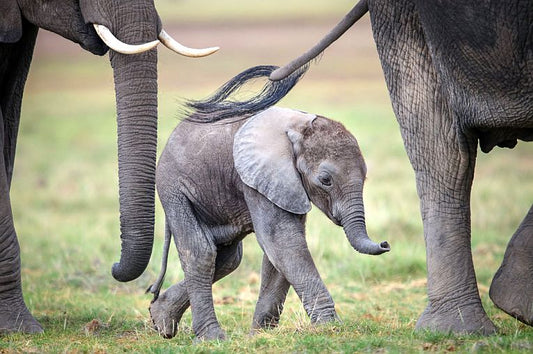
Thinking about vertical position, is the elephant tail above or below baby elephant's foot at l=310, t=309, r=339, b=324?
above

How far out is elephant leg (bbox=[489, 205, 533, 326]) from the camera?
7.23 meters

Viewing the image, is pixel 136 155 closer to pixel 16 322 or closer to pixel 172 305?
pixel 172 305

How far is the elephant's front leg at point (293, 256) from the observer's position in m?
7.45

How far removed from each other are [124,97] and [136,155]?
402 mm

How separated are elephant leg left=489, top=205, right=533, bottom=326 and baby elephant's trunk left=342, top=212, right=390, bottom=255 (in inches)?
37.3

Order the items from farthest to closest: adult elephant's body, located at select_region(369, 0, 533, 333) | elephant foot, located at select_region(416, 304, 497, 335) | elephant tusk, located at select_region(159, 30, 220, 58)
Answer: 1. elephant tusk, located at select_region(159, 30, 220, 58)
2. elephant foot, located at select_region(416, 304, 497, 335)
3. adult elephant's body, located at select_region(369, 0, 533, 333)

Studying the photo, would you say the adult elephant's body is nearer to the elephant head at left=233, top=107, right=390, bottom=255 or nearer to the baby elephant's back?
the elephant head at left=233, top=107, right=390, bottom=255

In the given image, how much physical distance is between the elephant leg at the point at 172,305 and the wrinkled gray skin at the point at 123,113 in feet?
2.13

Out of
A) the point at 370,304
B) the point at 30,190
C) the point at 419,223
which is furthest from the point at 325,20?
the point at 370,304

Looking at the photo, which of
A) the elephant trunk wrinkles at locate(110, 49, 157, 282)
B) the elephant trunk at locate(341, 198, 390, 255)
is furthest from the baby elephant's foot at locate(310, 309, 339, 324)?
the elephant trunk wrinkles at locate(110, 49, 157, 282)

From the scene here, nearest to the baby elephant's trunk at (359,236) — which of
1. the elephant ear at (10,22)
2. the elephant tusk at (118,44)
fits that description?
the elephant tusk at (118,44)

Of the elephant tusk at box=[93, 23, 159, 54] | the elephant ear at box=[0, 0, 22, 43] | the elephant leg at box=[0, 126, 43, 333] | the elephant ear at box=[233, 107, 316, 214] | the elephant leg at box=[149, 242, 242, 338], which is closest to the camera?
the elephant tusk at box=[93, 23, 159, 54]

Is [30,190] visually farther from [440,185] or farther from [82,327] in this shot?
[440,185]

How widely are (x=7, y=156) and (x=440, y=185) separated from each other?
11.3 feet
